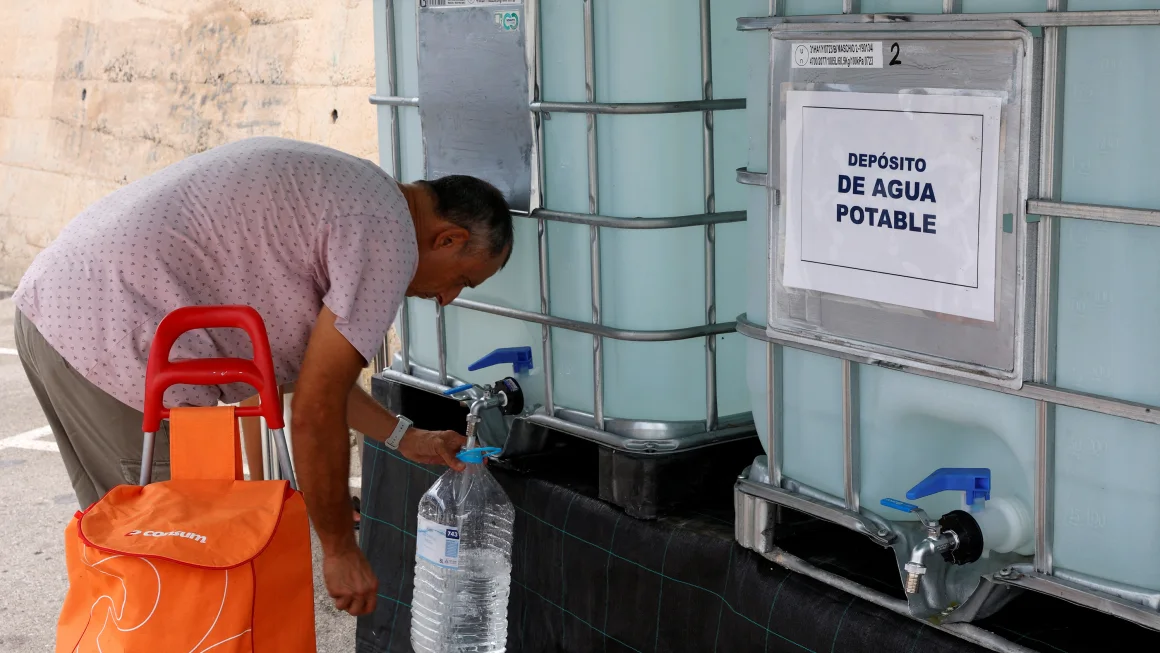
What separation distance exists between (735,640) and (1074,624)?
1.75ft

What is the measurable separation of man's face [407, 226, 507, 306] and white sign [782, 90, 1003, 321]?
75 centimetres

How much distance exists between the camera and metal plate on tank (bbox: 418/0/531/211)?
2.41 meters

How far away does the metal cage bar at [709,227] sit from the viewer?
2.19 meters

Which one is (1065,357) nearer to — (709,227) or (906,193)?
(906,193)

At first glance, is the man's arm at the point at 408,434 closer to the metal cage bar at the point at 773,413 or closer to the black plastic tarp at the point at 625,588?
the black plastic tarp at the point at 625,588

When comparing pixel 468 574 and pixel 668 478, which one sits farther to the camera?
pixel 468 574

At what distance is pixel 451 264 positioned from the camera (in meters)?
2.46

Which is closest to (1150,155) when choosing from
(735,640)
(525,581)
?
(735,640)

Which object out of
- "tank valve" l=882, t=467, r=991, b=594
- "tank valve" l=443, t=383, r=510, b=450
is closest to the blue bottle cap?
"tank valve" l=443, t=383, r=510, b=450

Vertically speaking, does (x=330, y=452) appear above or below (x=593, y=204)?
below

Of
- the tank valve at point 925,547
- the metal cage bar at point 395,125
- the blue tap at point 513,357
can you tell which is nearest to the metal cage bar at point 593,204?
the blue tap at point 513,357

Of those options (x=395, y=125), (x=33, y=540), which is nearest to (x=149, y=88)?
(x=33, y=540)

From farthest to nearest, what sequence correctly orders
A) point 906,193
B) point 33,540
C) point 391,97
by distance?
point 33,540
point 391,97
point 906,193

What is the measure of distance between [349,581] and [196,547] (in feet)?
1.39
